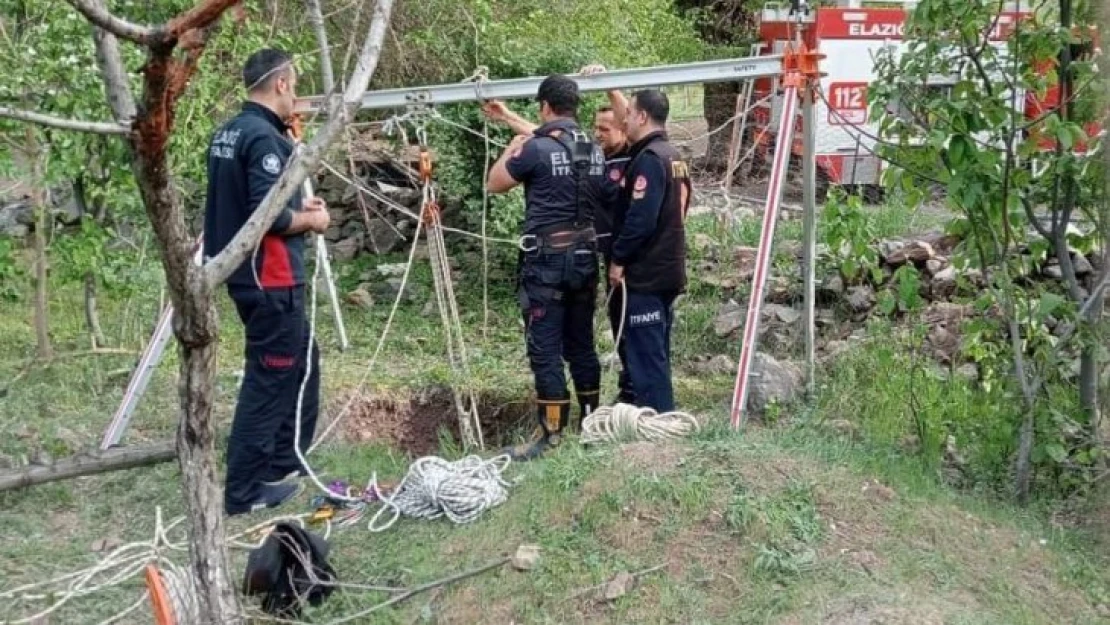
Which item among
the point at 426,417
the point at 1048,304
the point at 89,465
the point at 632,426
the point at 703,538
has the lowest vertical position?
the point at 426,417

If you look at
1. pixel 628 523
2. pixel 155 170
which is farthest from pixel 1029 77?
pixel 155 170

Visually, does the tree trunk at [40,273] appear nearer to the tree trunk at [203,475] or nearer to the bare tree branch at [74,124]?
the tree trunk at [203,475]

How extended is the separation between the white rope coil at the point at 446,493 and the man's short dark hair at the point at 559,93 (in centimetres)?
180

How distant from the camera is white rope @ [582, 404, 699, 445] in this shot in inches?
208

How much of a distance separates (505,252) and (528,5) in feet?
7.70

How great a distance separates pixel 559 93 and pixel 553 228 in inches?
25.9

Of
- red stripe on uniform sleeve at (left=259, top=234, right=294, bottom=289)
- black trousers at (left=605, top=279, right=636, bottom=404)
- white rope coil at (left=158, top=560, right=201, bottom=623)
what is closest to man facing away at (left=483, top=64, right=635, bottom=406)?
black trousers at (left=605, top=279, right=636, bottom=404)

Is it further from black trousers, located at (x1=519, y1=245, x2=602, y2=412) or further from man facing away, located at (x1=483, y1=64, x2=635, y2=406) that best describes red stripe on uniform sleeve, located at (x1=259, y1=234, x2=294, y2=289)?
man facing away, located at (x1=483, y1=64, x2=635, y2=406)

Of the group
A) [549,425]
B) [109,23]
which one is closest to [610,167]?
[549,425]

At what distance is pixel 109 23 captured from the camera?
2758 mm

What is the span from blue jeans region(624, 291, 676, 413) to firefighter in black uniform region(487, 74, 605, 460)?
0.28m

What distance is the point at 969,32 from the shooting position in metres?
4.98

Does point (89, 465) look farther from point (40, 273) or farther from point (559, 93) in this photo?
point (559, 93)

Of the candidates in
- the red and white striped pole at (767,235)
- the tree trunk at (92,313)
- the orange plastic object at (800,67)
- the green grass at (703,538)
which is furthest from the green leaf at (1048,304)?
the tree trunk at (92,313)
